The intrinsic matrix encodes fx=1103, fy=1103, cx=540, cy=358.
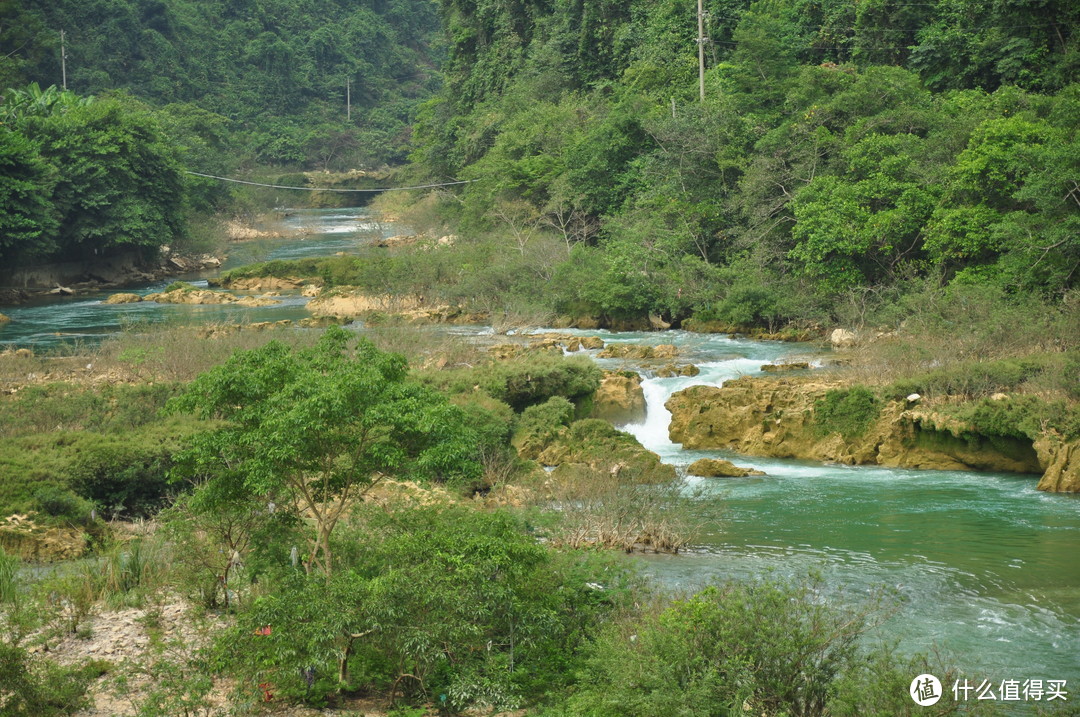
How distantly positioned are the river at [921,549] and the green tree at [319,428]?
3.01 m

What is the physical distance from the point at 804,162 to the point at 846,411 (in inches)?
539

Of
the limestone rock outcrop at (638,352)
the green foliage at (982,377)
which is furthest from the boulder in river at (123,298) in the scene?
the green foliage at (982,377)

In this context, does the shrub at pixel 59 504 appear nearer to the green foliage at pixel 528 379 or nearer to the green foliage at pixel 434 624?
the green foliage at pixel 434 624

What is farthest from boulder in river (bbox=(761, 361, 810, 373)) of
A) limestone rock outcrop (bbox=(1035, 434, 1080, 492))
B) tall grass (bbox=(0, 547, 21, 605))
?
tall grass (bbox=(0, 547, 21, 605))

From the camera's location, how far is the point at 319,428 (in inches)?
380

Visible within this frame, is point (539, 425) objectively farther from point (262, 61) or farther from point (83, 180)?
point (262, 61)

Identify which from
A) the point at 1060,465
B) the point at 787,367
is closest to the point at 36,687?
the point at 1060,465

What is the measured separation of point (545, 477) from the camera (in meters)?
15.9

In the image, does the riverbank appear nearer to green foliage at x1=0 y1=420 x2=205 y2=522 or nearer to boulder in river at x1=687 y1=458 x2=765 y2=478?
green foliage at x1=0 y1=420 x2=205 y2=522

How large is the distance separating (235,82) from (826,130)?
65.7 metres

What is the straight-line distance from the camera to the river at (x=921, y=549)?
10.9 meters

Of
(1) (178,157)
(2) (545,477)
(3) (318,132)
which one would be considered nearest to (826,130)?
(2) (545,477)

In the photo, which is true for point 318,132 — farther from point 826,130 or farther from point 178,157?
point 826,130

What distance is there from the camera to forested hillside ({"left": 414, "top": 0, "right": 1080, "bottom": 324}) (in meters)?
25.9
